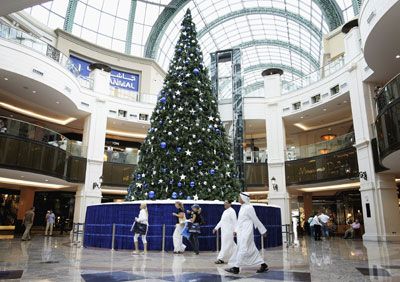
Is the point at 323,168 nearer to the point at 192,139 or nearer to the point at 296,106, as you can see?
the point at 296,106

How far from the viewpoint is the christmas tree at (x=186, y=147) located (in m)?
11.0

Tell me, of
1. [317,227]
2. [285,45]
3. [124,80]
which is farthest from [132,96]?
[285,45]

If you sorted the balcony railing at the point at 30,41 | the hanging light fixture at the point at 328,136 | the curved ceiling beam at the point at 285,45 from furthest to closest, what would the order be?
1. the curved ceiling beam at the point at 285,45
2. the hanging light fixture at the point at 328,136
3. the balcony railing at the point at 30,41

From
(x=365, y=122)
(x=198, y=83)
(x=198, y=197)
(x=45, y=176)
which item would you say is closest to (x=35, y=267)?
(x=198, y=197)

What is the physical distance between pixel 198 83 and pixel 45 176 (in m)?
11.9

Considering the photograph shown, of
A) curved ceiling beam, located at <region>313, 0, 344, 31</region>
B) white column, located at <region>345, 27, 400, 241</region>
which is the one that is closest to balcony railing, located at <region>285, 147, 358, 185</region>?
white column, located at <region>345, 27, 400, 241</region>

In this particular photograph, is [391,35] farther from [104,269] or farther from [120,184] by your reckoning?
[120,184]

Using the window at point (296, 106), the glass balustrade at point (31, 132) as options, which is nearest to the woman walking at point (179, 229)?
the glass balustrade at point (31, 132)

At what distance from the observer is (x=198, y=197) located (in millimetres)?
10867

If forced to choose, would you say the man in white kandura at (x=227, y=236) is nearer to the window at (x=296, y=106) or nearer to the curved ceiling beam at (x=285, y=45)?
the window at (x=296, y=106)

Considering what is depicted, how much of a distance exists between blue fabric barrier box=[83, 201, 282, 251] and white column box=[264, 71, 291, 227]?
13006mm

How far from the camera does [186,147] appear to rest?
1134 centimetres

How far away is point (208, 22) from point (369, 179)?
88.6 ft

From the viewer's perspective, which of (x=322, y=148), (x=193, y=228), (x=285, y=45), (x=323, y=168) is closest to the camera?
(x=193, y=228)
